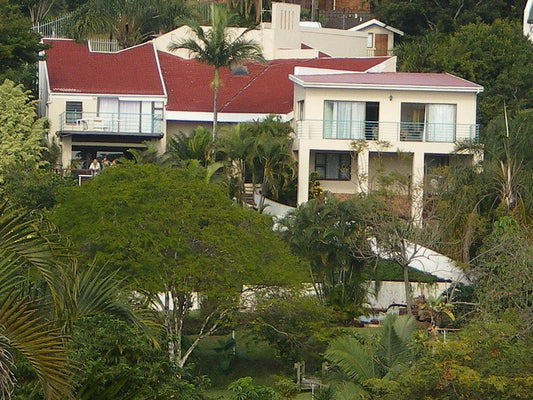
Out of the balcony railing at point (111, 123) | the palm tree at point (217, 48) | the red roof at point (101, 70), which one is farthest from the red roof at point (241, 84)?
the palm tree at point (217, 48)

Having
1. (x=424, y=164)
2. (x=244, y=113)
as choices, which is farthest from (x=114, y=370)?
(x=244, y=113)

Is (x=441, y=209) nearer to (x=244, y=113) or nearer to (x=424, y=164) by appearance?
(x=424, y=164)

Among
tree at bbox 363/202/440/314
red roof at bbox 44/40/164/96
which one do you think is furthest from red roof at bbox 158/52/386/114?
tree at bbox 363/202/440/314

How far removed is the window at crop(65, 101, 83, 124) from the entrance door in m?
21.4

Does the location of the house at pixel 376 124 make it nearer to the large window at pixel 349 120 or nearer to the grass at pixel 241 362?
the large window at pixel 349 120

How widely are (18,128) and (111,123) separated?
4695 millimetres

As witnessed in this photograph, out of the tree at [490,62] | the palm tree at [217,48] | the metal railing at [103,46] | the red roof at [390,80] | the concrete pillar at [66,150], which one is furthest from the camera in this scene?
the metal railing at [103,46]

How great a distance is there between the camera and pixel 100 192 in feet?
104

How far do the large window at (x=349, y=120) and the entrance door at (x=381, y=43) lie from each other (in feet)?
62.4

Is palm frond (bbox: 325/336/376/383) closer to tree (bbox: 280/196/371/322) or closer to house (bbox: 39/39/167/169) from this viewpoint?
tree (bbox: 280/196/371/322)

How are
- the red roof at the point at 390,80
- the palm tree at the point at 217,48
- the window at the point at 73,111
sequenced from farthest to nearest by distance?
the window at the point at 73,111 → the red roof at the point at 390,80 → the palm tree at the point at 217,48

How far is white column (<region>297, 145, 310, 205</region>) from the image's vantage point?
47000mm

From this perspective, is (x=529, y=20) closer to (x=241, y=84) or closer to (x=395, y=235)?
(x=241, y=84)

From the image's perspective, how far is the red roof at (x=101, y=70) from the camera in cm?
5103
